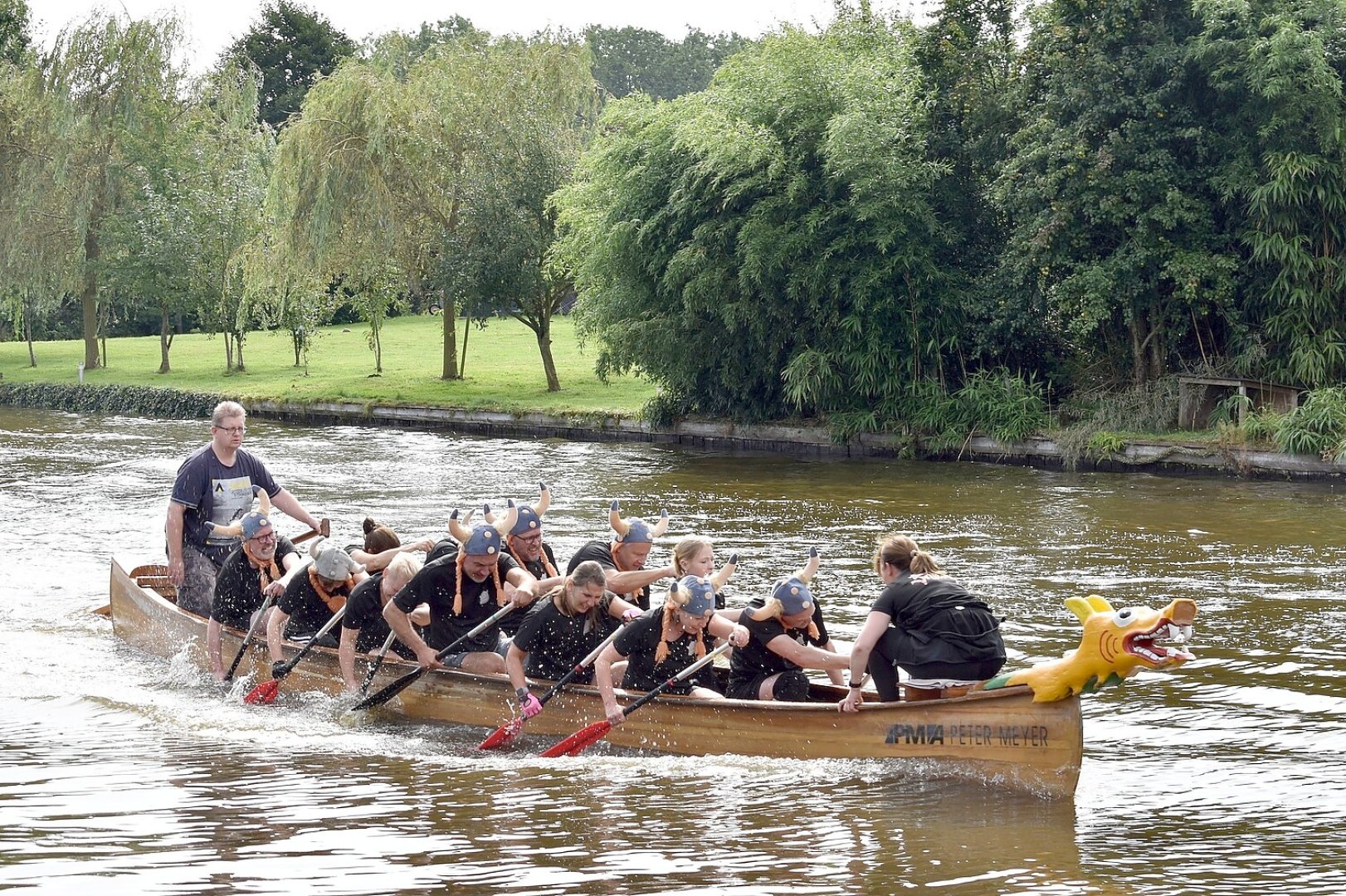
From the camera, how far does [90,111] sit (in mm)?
39312

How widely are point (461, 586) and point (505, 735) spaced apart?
40.0 inches

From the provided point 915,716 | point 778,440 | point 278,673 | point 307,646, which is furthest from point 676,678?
point 778,440

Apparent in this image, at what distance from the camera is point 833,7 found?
28375 millimetres

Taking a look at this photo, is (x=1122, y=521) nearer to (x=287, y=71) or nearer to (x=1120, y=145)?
(x=1120, y=145)

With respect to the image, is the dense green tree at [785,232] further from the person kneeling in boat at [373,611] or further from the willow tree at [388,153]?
the person kneeling in boat at [373,611]

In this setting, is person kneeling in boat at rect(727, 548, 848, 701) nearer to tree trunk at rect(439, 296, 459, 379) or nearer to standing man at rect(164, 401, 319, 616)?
standing man at rect(164, 401, 319, 616)

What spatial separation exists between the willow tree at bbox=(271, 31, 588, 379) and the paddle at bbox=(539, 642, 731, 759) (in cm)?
2533

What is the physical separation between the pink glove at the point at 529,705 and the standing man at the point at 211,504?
2907 millimetres

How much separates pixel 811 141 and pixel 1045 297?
471 cm

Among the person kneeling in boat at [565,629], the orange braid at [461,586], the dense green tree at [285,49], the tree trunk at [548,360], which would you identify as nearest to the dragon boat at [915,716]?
the person kneeling in boat at [565,629]

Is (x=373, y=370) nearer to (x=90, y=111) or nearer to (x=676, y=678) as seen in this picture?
(x=90, y=111)

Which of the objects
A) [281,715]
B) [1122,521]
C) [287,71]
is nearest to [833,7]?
[1122,521]

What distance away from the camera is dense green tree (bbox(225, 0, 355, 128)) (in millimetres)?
63844

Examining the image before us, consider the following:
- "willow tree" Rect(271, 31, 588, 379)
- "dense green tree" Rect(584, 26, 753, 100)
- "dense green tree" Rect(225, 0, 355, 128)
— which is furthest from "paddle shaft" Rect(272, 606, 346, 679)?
"dense green tree" Rect(584, 26, 753, 100)
